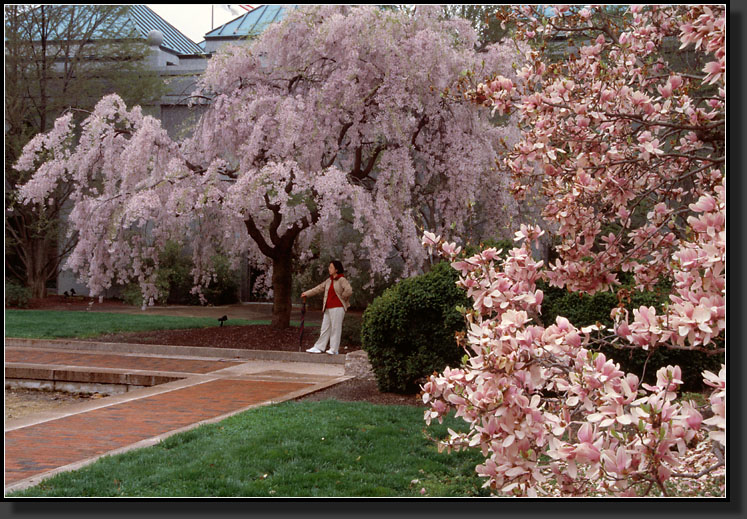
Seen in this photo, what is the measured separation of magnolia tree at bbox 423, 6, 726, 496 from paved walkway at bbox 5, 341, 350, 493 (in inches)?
122

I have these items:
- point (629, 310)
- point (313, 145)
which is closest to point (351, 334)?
point (313, 145)

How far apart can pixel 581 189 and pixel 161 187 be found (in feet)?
33.0

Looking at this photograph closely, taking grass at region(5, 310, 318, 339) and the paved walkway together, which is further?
grass at region(5, 310, 318, 339)

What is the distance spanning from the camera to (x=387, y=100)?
1212 centimetres

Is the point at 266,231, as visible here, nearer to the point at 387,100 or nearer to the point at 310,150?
the point at 310,150

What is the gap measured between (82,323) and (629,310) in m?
12.0

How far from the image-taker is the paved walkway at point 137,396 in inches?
222

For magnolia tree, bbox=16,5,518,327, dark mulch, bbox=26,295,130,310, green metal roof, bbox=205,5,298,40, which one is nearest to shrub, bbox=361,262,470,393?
magnolia tree, bbox=16,5,518,327

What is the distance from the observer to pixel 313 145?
1228 centimetres

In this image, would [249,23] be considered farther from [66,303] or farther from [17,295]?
[66,303]

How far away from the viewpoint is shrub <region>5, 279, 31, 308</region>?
20.0m

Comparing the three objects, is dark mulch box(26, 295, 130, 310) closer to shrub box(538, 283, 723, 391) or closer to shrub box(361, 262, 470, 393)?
shrub box(361, 262, 470, 393)

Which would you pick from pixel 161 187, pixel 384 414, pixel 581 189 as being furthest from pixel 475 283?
pixel 161 187

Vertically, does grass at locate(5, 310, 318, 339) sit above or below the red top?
below
